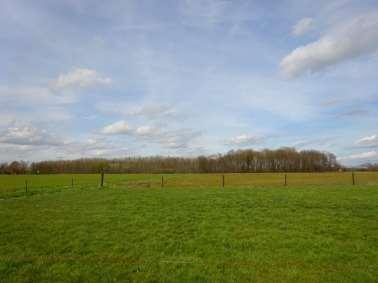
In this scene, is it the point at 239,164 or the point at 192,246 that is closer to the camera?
the point at 192,246

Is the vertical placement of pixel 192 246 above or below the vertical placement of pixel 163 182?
above

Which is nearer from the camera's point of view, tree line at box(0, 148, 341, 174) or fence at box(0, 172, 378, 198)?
fence at box(0, 172, 378, 198)

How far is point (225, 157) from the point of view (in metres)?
128

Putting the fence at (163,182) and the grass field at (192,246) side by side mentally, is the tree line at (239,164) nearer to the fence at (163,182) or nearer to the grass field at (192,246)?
the fence at (163,182)

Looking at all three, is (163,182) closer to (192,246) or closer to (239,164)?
(192,246)

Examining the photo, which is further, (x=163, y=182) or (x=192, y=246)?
(x=163, y=182)

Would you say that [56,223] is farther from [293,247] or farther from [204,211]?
[293,247]

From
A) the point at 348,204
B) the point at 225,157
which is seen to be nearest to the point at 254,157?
the point at 225,157

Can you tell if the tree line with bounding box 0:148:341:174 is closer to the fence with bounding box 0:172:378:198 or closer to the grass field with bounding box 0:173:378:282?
the fence with bounding box 0:172:378:198

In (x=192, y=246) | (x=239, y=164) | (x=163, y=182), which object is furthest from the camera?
(x=239, y=164)

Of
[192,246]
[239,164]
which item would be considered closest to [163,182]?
[192,246]

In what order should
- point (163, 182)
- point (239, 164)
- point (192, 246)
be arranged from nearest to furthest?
point (192, 246) → point (163, 182) → point (239, 164)

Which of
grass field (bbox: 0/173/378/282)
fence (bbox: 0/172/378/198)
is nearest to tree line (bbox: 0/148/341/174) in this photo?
fence (bbox: 0/172/378/198)

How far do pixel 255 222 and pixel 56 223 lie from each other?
258 inches
